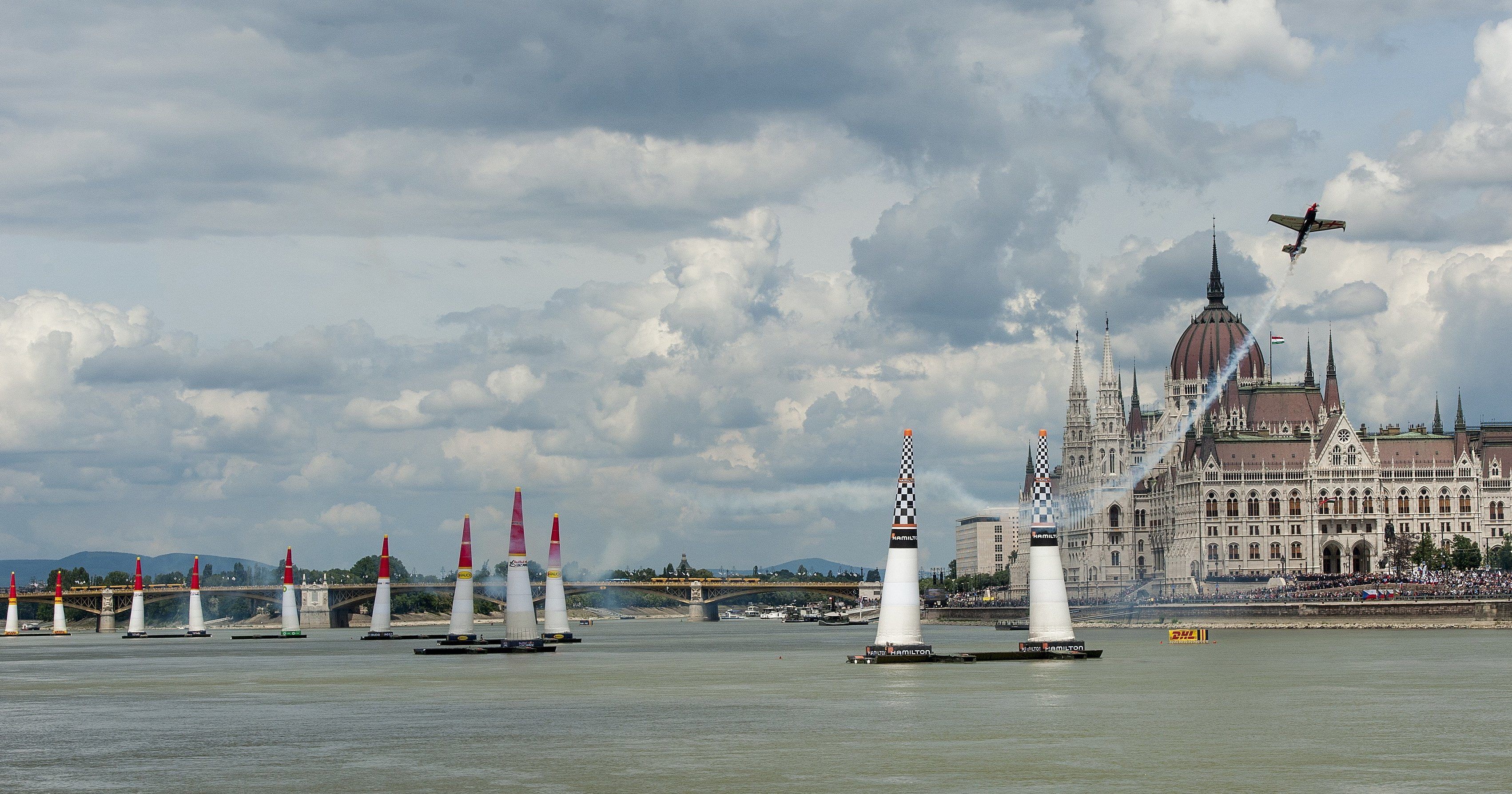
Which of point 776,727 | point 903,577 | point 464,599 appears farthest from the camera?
Result: point 464,599

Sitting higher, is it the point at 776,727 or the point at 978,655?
the point at 978,655

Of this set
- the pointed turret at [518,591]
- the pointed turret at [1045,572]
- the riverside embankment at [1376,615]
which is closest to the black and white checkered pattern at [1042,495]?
the pointed turret at [1045,572]

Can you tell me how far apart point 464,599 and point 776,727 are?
206ft

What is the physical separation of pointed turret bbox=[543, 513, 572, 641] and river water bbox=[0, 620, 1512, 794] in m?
5.69

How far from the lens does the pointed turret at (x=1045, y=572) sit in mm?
75062

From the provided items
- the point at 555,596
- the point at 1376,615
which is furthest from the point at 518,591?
the point at 1376,615

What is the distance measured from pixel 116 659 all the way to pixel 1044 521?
87.3 meters

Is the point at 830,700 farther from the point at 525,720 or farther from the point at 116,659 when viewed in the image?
the point at 116,659

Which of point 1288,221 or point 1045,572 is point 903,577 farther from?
point 1288,221

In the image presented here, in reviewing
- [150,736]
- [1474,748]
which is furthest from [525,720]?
[1474,748]

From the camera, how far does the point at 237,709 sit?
71.1 metres

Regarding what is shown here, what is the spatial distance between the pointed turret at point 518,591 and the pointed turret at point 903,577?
930 inches

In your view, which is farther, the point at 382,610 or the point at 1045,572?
the point at 382,610

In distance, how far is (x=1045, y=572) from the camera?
76875 mm
